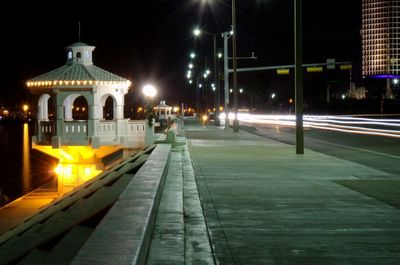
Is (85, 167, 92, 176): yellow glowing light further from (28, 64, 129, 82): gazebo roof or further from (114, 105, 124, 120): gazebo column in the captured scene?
(28, 64, 129, 82): gazebo roof

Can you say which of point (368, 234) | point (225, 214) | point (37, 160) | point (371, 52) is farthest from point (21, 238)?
point (371, 52)

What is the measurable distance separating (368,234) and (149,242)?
302 cm

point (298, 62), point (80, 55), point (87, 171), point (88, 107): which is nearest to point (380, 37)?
point (80, 55)

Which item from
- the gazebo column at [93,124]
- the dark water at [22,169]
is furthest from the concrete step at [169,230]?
the dark water at [22,169]

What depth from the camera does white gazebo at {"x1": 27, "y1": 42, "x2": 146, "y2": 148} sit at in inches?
1308

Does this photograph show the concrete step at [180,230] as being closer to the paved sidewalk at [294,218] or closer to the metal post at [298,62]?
the paved sidewalk at [294,218]

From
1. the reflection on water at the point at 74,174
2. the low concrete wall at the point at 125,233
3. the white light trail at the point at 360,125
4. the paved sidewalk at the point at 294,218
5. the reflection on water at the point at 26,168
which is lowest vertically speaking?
the reflection on water at the point at 26,168

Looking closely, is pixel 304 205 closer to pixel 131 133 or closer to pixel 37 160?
pixel 131 133

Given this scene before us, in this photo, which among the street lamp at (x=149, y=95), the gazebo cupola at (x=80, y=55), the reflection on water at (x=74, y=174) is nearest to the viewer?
the street lamp at (x=149, y=95)

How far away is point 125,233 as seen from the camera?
6.44 metres

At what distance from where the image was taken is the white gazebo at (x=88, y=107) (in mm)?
33219

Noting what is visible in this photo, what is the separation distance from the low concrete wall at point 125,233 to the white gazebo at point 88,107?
2344cm

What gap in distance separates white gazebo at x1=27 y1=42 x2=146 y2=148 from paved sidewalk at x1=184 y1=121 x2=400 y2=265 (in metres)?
18.1

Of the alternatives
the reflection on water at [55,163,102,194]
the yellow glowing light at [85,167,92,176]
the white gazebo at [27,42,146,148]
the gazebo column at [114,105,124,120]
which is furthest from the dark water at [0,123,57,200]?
the gazebo column at [114,105,124,120]
